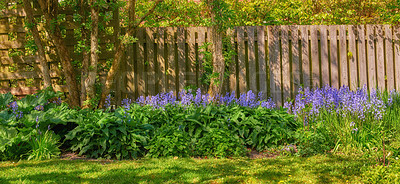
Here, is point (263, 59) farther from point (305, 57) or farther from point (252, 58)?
point (305, 57)

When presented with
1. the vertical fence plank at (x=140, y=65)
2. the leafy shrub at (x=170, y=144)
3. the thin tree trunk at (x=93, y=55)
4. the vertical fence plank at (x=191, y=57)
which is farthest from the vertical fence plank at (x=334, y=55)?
the thin tree trunk at (x=93, y=55)

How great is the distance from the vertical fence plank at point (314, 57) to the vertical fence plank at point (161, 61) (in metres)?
3.01

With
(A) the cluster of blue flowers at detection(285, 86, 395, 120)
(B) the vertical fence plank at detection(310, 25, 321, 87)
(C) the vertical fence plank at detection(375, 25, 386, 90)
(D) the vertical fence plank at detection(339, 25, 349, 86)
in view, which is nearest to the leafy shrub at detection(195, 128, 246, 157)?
(A) the cluster of blue flowers at detection(285, 86, 395, 120)

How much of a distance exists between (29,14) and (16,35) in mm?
1044

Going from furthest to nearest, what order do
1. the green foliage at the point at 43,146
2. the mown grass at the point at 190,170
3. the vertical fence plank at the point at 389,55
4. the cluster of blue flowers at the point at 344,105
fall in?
the vertical fence plank at the point at 389,55
the cluster of blue flowers at the point at 344,105
the green foliage at the point at 43,146
the mown grass at the point at 190,170

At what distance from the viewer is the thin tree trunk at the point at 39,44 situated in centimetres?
653

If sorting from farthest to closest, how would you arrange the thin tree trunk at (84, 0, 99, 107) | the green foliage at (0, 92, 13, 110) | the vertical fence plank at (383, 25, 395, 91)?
the vertical fence plank at (383, 25, 395, 91) < the thin tree trunk at (84, 0, 99, 107) < the green foliage at (0, 92, 13, 110)

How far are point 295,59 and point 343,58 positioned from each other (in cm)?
99

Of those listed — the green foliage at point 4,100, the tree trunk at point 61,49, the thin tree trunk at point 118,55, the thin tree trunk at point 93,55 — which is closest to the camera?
the green foliage at point 4,100

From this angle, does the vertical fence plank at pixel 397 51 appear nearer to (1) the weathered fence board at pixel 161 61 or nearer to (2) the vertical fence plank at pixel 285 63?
(2) the vertical fence plank at pixel 285 63

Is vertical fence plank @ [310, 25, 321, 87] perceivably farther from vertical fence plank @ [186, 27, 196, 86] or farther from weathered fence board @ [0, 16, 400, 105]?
vertical fence plank @ [186, 27, 196, 86]

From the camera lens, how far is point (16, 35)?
735cm

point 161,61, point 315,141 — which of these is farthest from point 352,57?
point 161,61

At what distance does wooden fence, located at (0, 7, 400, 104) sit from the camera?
23.7 feet
